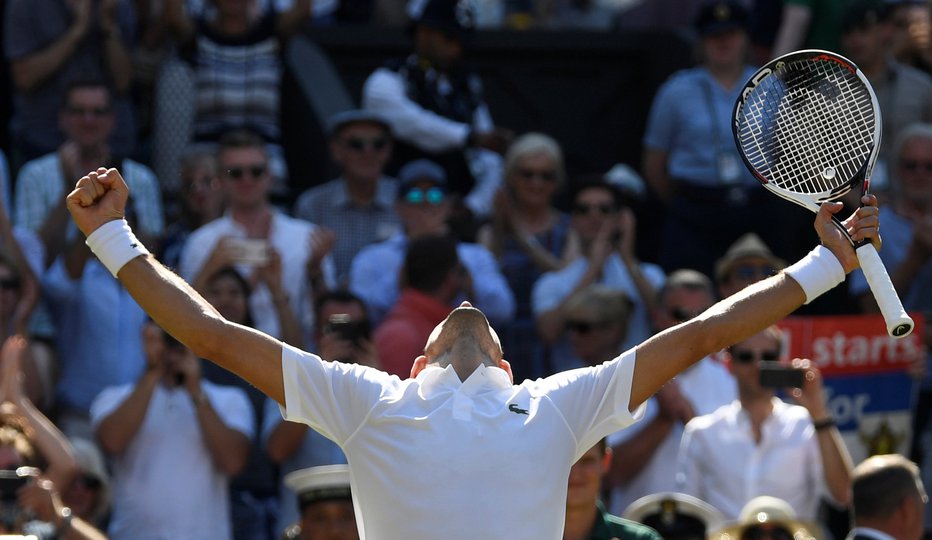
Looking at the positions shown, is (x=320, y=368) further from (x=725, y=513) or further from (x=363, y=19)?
(x=363, y=19)

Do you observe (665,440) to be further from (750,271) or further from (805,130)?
(805,130)

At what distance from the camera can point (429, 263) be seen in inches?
363

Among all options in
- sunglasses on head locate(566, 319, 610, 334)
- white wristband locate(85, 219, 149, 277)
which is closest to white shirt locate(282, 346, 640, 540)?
white wristband locate(85, 219, 149, 277)

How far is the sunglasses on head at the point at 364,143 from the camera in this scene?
422 inches

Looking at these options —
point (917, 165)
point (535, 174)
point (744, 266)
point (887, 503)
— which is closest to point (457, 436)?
point (887, 503)

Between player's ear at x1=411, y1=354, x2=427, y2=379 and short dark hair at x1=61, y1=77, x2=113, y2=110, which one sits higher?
player's ear at x1=411, y1=354, x2=427, y2=379

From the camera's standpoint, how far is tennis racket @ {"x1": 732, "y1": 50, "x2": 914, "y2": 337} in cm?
504

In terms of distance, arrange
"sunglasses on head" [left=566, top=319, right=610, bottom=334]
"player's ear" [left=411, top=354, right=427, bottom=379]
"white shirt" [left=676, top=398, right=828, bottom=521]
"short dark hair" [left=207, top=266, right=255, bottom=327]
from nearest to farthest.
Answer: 1. "player's ear" [left=411, top=354, right=427, bottom=379]
2. "white shirt" [left=676, top=398, right=828, bottom=521]
3. "short dark hair" [left=207, top=266, right=255, bottom=327]
4. "sunglasses on head" [left=566, top=319, right=610, bottom=334]

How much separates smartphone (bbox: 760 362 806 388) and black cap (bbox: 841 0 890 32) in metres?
3.72

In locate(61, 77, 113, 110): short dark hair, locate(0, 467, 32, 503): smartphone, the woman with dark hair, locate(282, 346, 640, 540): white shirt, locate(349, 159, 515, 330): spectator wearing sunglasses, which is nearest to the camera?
locate(282, 346, 640, 540): white shirt

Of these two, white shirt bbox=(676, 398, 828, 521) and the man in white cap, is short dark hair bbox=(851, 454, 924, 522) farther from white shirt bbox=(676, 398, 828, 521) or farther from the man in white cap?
the man in white cap

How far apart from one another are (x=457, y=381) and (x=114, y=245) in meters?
0.99

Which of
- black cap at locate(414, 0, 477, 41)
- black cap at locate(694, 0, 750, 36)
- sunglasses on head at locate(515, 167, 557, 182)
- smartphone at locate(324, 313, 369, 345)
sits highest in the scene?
black cap at locate(694, 0, 750, 36)

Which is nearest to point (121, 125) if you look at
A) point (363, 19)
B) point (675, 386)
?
→ point (363, 19)
